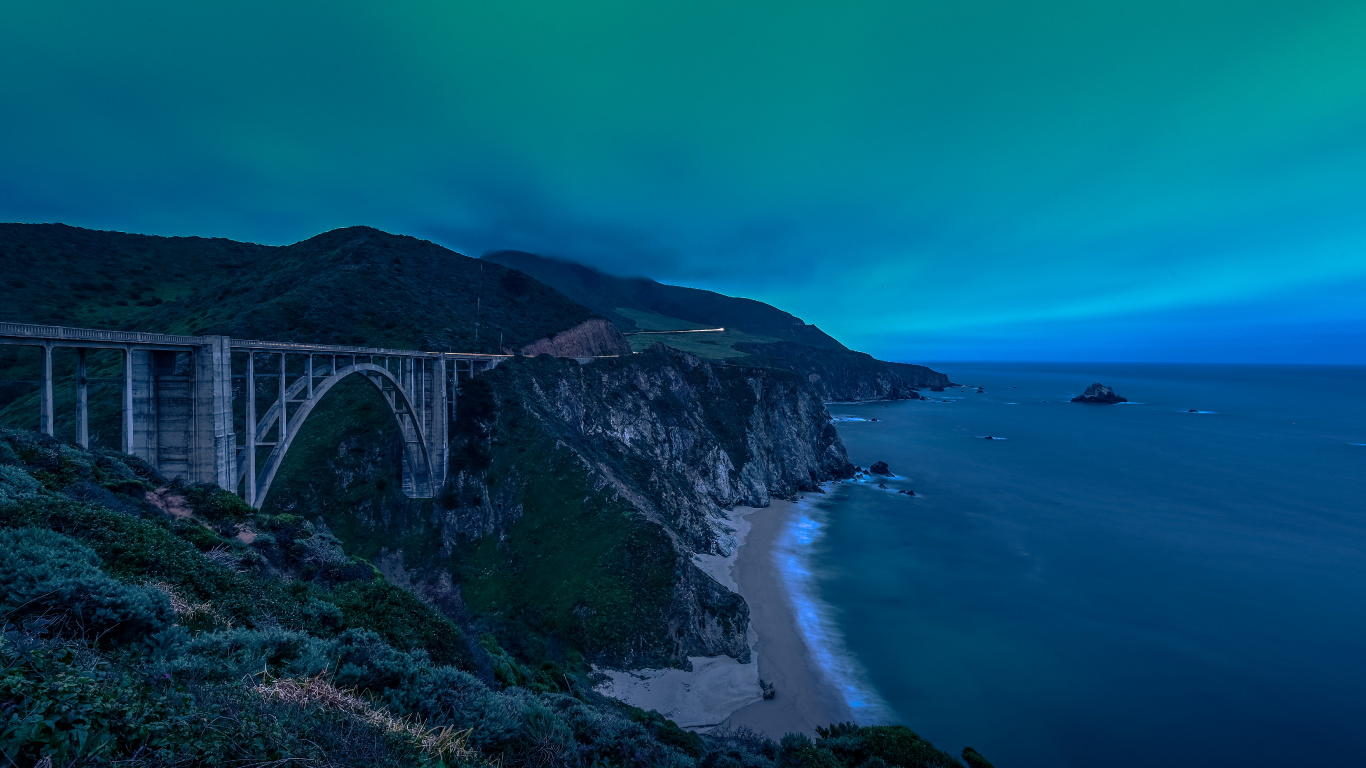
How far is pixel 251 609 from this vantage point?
8758 millimetres

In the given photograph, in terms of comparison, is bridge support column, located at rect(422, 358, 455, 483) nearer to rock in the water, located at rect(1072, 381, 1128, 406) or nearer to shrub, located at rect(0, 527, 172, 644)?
shrub, located at rect(0, 527, 172, 644)

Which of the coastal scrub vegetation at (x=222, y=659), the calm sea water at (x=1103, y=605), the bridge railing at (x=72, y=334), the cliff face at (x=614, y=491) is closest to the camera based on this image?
the coastal scrub vegetation at (x=222, y=659)

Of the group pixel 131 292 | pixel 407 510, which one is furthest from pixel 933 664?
pixel 131 292

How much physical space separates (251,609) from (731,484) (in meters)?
52.2

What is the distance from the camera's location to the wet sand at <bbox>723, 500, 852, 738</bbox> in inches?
947

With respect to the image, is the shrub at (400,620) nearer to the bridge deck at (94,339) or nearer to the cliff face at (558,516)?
the bridge deck at (94,339)

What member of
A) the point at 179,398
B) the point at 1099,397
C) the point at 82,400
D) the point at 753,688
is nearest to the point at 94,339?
the point at 82,400

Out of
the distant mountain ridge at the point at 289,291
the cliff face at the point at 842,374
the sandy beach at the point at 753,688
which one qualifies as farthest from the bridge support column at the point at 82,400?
the cliff face at the point at 842,374

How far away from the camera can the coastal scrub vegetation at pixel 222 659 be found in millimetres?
4016

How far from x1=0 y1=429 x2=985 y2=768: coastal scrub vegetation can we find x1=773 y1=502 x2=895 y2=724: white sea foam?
14.3 m

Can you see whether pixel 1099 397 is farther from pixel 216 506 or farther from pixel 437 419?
pixel 216 506

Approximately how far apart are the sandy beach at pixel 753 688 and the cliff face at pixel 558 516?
1072 millimetres

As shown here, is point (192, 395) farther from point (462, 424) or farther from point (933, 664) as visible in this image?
point (933, 664)

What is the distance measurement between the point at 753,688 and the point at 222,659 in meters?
24.4
